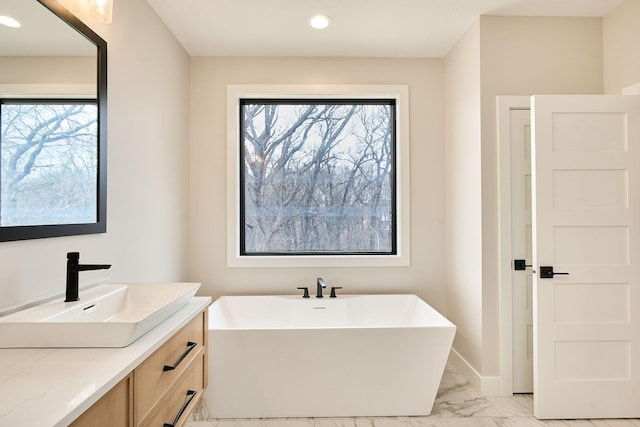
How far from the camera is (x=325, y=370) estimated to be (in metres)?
2.17

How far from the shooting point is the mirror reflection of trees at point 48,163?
3.96 feet

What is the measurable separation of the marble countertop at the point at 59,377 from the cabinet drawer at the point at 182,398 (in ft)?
0.70

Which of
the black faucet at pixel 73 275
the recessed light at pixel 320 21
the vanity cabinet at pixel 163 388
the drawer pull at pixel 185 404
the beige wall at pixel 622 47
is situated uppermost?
the recessed light at pixel 320 21

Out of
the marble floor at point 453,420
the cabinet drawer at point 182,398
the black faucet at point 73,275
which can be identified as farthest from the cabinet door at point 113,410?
the marble floor at point 453,420

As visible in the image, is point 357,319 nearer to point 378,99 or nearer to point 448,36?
point 378,99

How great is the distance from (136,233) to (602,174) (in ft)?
9.38

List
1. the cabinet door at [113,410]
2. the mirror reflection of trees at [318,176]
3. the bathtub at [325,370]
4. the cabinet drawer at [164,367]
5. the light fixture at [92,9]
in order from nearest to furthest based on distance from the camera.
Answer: the cabinet door at [113,410] → the cabinet drawer at [164,367] → the light fixture at [92,9] → the bathtub at [325,370] → the mirror reflection of trees at [318,176]

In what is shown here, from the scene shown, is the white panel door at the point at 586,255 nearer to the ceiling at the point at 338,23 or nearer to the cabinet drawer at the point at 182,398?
the ceiling at the point at 338,23

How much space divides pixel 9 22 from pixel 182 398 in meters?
1.41

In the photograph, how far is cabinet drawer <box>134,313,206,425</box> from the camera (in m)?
0.99

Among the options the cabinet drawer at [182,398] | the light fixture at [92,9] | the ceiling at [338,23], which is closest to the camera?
the cabinet drawer at [182,398]

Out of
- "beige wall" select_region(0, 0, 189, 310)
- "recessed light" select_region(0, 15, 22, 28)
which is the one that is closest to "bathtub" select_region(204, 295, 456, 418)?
"beige wall" select_region(0, 0, 189, 310)

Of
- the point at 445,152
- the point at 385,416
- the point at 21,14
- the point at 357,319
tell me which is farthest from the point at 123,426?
the point at 445,152

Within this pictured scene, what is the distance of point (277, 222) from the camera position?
327 cm
